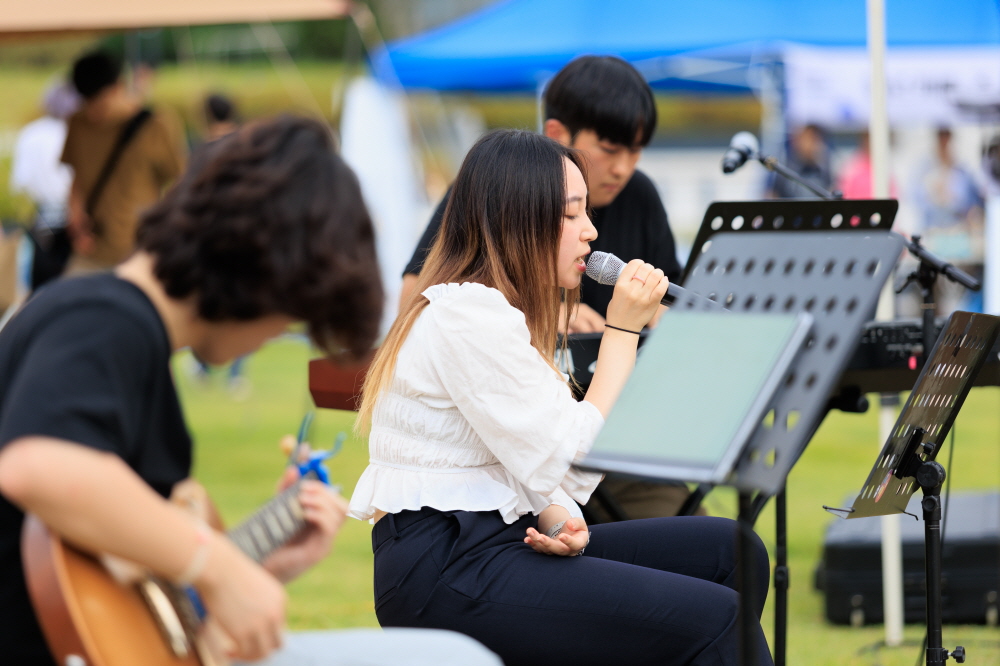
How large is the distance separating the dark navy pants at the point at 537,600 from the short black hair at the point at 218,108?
7.14m

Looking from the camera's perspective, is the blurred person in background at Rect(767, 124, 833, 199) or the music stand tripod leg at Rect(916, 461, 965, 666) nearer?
the music stand tripod leg at Rect(916, 461, 965, 666)

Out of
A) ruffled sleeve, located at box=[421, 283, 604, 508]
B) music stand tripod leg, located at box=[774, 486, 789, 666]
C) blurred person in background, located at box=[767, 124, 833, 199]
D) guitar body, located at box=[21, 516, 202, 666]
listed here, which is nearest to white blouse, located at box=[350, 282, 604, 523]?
ruffled sleeve, located at box=[421, 283, 604, 508]

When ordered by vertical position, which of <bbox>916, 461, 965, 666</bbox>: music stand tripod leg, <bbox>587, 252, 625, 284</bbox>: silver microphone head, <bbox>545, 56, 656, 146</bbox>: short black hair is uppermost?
<bbox>545, 56, 656, 146</bbox>: short black hair

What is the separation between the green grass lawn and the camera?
135 inches

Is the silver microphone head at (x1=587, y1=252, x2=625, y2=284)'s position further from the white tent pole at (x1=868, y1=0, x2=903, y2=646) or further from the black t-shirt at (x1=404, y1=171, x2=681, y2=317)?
the white tent pole at (x1=868, y1=0, x2=903, y2=646)

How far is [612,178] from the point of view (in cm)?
287

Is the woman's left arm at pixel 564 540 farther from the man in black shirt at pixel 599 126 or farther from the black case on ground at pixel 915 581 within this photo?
the black case on ground at pixel 915 581

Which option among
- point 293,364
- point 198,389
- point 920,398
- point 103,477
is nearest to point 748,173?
point 293,364

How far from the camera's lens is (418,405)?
6.39 ft

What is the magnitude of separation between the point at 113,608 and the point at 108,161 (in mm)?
4671

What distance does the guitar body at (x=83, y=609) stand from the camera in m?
1.24

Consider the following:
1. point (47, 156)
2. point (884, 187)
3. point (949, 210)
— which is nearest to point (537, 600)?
A: point (884, 187)

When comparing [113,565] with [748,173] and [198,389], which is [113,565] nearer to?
[198,389]

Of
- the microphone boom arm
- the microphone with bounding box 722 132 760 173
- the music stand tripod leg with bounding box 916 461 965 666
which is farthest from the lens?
the microphone with bounding box 722 132 760 173
